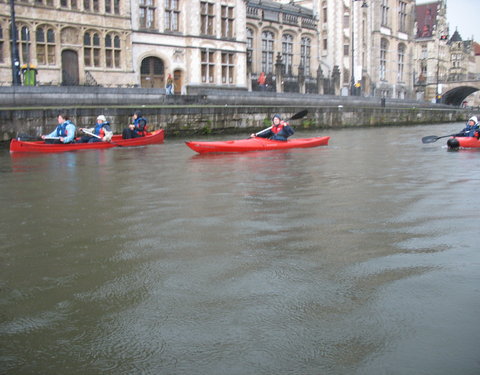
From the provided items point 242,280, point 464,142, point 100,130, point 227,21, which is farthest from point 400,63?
point 242,280

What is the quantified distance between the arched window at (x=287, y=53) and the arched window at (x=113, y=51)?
1593 cm

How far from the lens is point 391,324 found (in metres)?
3.41

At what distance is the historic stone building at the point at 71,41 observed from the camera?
23656 mm

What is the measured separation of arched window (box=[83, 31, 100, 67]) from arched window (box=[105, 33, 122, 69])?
21.0 inches

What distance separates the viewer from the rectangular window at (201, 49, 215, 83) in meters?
30.9

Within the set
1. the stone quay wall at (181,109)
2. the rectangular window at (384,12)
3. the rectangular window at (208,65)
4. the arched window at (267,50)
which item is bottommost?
the stone quay wall at (181,109)

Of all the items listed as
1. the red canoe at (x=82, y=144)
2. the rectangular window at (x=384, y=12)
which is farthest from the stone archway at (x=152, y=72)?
the rectangular window at (x=384, y=12)

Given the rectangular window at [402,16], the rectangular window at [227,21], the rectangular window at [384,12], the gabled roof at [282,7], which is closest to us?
the rectangular window at [227,21]

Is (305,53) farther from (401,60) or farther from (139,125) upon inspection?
(139,125)

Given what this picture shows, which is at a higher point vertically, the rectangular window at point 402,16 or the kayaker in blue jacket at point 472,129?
the rectangular window at point 402,16

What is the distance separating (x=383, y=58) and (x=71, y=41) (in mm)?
34081

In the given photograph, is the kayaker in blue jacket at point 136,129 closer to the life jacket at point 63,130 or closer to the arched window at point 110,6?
the life jacket at point 63,130

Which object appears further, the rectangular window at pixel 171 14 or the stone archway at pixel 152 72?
the rectangular window at pixel 171 14

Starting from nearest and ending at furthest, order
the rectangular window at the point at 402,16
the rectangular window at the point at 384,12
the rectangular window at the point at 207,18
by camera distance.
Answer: the rectangular window at the point at 207,18 < the rectangular window at the point at 384,12 < the rectangular window at the point at 402,16
